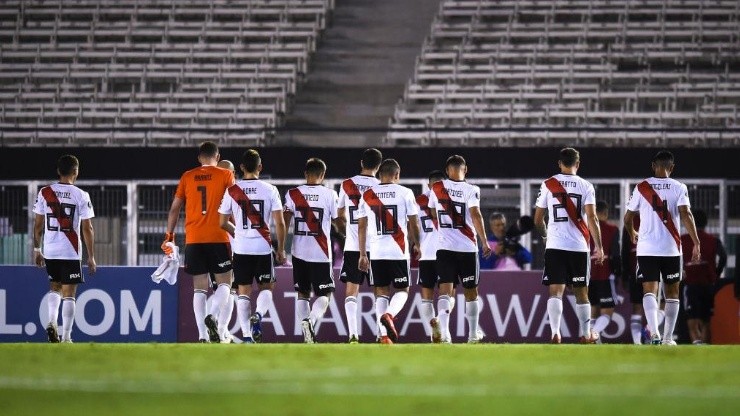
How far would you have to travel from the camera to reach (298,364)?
9.52 meters

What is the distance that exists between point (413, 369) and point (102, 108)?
65.3 ft

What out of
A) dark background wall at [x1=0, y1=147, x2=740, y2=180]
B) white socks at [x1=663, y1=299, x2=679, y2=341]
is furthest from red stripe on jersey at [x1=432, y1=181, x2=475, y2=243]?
dark background wall at [x1=0, y1=147, x2=740, y2=180]

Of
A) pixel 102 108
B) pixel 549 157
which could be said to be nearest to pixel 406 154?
pixel 549 157

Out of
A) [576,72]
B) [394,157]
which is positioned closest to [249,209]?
[394,157]

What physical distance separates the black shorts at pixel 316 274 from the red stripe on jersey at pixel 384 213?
2.35ft

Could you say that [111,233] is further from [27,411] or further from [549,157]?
[27,411]

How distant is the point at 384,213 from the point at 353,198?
0.83m

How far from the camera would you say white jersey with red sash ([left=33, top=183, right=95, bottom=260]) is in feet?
47.0

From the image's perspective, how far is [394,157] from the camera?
2130 centimetres

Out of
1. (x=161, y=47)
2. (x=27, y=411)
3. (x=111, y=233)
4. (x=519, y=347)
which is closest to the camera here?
(x=27, y=411)

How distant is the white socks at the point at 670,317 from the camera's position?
45.2 ft

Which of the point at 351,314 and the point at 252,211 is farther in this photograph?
the point at 351,314

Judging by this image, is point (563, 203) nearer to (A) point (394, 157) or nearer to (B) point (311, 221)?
(B) point (311, 221)

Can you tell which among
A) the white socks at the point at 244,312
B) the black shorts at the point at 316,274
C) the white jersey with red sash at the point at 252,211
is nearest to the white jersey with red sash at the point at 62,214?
the white jersey with red sash at the point at 252,211
